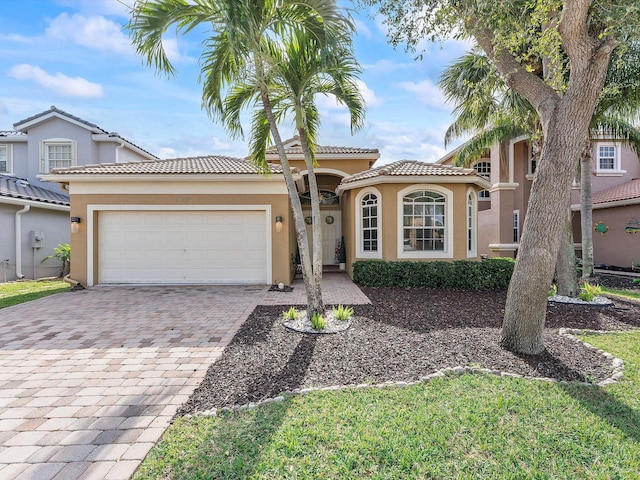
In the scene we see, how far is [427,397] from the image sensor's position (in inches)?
141

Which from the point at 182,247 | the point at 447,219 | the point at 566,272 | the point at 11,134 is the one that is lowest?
the point at 566,272

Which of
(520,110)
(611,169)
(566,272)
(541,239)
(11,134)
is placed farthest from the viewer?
(611,169)

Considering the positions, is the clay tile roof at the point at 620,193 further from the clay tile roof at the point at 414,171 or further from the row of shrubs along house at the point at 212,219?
the clay tile roof at the point at 414,171

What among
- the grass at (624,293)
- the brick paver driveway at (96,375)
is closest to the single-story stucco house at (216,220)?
the brick paver driveway at (96,375)

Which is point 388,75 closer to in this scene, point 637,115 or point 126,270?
Result: point 637,115

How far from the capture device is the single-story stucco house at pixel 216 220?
1057 cm

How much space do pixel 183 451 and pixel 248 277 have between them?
8417 millimetres

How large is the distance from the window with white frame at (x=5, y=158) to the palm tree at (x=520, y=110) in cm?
2140

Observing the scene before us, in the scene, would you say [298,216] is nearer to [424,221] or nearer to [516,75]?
[516,75]

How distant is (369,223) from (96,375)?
9.56 m

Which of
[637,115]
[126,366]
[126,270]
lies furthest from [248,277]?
[637,115]

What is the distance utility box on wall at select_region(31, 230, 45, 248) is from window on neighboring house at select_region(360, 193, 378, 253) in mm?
13495

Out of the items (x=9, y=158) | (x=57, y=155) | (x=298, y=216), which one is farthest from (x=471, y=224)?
(x=9, y=158)

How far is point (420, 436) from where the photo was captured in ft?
9.45
